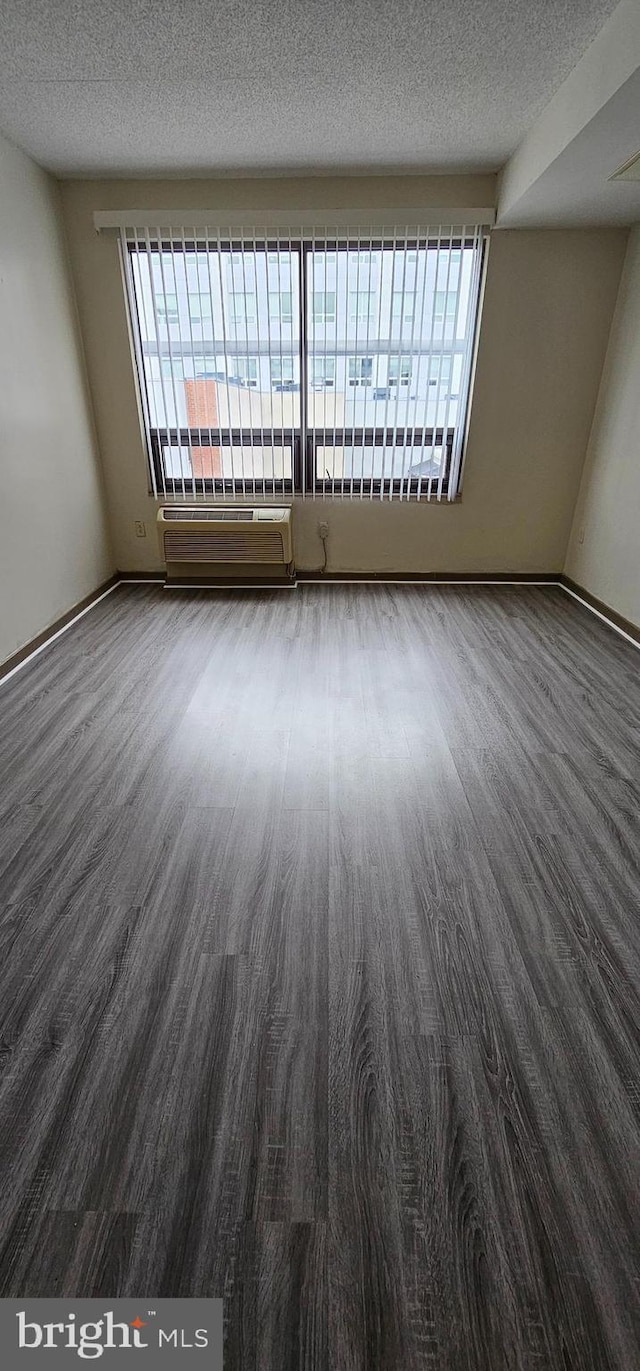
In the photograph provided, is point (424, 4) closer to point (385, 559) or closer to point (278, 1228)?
point (385, 559)

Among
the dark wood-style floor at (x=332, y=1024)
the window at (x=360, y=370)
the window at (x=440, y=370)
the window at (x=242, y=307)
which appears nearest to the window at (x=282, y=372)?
the window at (x=242, y=307)

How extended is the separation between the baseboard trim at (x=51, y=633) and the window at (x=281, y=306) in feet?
7.22

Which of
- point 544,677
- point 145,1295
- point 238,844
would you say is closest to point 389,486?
point 544,677

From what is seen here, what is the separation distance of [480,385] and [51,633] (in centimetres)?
329

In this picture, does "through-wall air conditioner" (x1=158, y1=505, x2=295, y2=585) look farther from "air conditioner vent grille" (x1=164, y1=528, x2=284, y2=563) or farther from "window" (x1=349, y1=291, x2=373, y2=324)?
"window" (x1=349, y1=291, x2=373, y2=324)

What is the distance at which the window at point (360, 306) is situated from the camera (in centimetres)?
373

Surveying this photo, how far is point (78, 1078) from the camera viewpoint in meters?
1.19

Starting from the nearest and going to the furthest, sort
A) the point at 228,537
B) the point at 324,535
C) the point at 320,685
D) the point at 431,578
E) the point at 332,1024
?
the point at 332,1024
the point at 320,685
the point at 228,537
the point at 324,535
the point at 431,578

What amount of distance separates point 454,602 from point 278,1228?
365 centimetres

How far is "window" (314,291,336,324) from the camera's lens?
374cm

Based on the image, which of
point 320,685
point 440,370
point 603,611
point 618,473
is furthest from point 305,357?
point 603,611

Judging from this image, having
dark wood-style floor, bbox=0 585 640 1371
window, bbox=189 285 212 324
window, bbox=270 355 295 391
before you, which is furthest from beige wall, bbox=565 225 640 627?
window, bbox=189 285 212 324

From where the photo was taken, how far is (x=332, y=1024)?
130 cm

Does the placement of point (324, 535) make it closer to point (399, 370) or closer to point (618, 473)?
point (399, 370)
